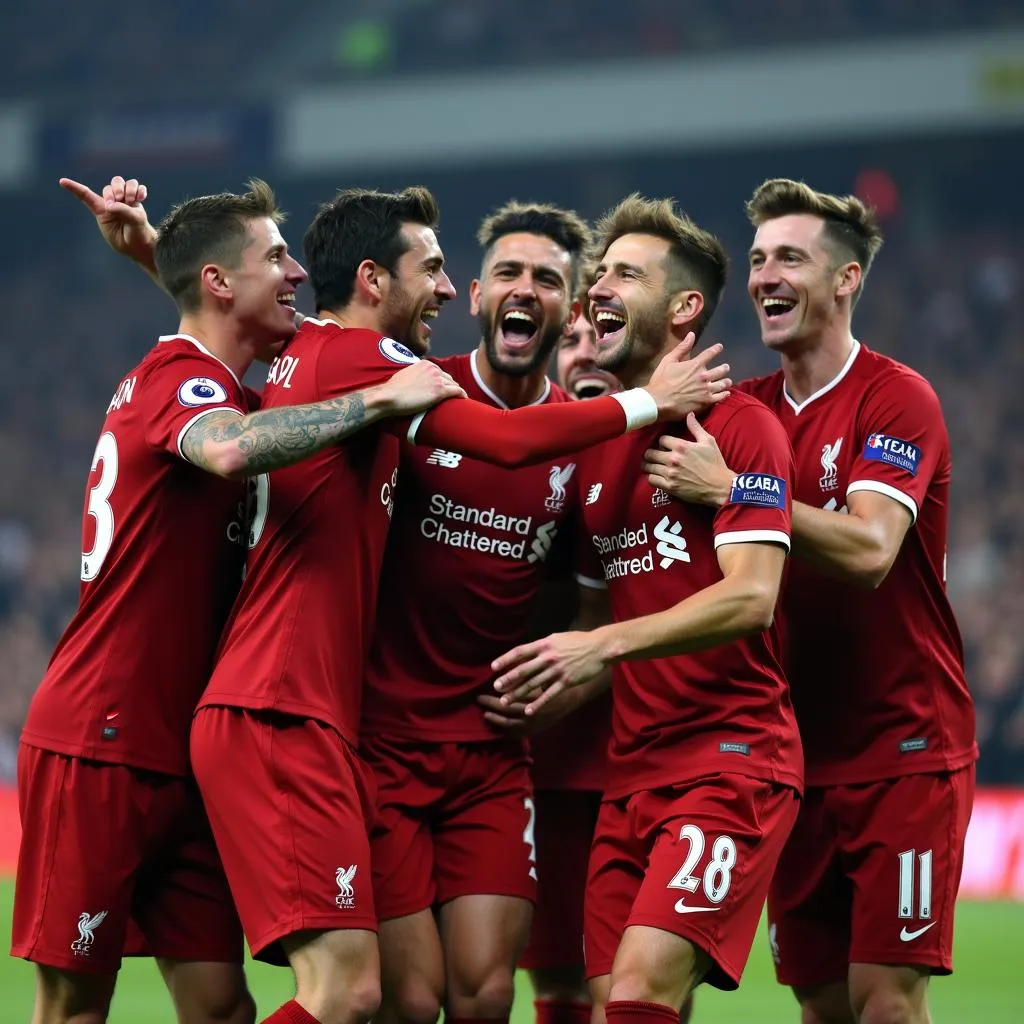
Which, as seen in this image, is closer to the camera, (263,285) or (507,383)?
(263,285)

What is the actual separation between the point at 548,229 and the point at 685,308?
839 mm

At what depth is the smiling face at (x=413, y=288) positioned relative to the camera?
5.20 metres

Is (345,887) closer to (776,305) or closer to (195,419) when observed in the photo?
(195,419)

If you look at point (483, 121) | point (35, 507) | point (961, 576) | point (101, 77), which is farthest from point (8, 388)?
point (961, 576)

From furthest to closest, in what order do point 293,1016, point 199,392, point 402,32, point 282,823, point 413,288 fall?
point 402,32, point 413,288, point 199,392, point 282,823, point 293,1016

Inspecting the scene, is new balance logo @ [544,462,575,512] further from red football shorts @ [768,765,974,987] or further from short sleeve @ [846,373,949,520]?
red football shorts @ [768,765,974,987]

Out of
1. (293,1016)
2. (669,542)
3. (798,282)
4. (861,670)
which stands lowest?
(293,1016)

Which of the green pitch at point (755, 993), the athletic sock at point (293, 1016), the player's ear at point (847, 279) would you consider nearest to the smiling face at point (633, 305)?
the player's ear at point (847, 279)

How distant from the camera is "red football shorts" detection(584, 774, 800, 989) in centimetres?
455

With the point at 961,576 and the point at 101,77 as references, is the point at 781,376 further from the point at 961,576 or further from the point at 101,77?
the point at 101,77

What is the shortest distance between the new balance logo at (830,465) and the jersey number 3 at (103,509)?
220cm

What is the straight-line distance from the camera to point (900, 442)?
5266mm

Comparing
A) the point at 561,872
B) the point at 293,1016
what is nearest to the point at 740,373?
the point at 561,872

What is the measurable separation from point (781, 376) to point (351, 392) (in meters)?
1.68
